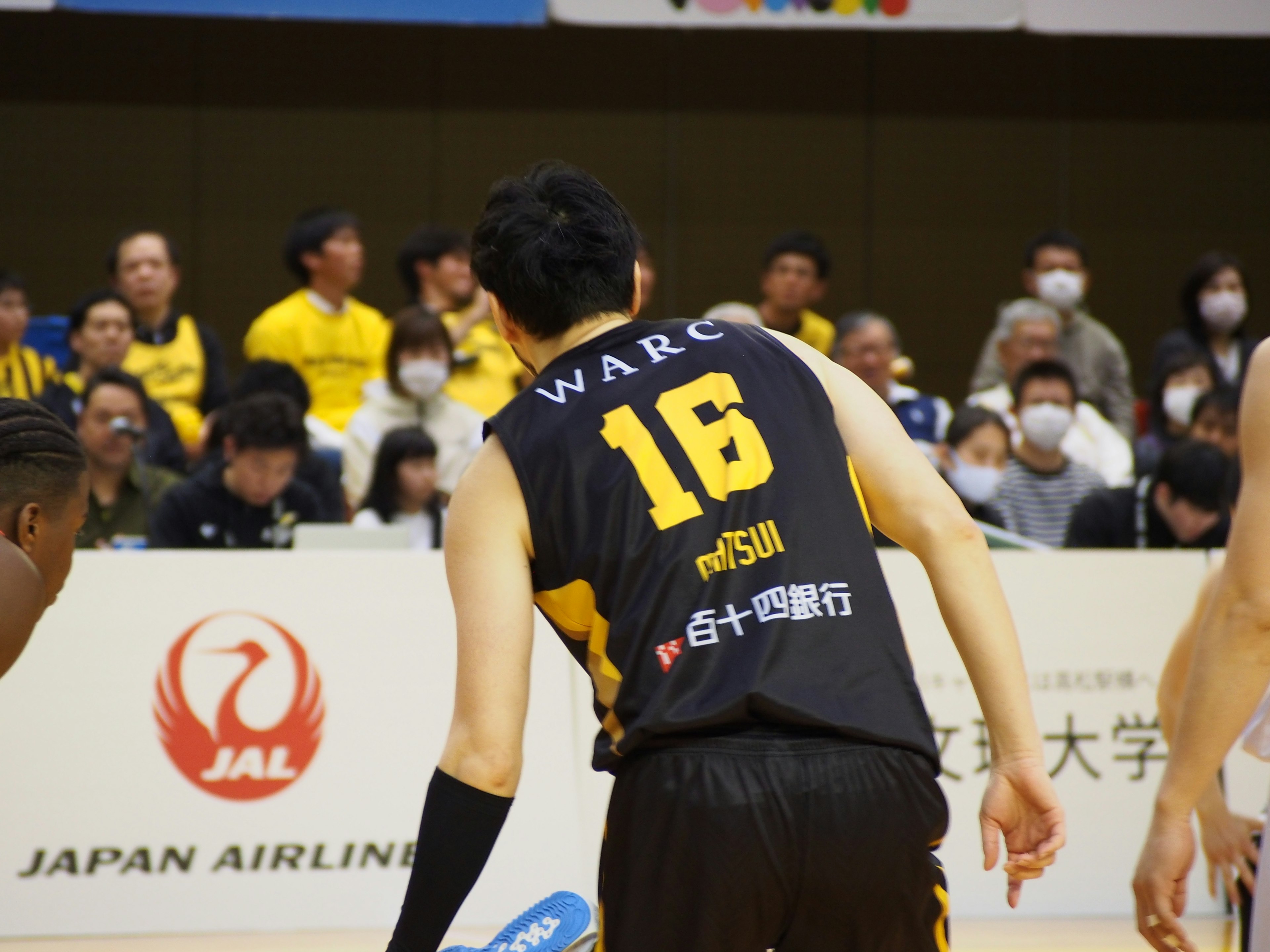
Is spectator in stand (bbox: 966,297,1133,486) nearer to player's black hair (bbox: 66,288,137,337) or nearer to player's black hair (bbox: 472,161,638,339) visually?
player's black hair (bbox: 66,288,137,337)

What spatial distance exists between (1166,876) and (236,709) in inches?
124

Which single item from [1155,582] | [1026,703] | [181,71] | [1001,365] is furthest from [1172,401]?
[181,71]

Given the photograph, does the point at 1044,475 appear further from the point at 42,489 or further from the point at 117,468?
the point at 42,489

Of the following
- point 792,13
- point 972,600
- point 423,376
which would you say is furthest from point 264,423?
point 972,600

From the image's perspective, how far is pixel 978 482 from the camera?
6488 mm

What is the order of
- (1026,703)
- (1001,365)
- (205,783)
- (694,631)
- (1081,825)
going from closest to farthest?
(694,631)
(1026,703)
(205,783)
(1081,825)
(1001,365)

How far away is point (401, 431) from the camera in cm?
589

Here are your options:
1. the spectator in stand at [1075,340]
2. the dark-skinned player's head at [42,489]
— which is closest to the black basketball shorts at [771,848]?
the dark-skinned player's head at [42,489]

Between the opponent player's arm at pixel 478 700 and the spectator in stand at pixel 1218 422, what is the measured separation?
17.1 feet

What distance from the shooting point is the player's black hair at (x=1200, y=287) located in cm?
759

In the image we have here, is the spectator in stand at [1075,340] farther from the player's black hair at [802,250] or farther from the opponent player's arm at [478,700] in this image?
the opponent player's arm at [478,700]

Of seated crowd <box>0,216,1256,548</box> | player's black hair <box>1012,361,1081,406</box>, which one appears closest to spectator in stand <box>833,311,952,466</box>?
seated crowd <box>0,216,1256,548</box>

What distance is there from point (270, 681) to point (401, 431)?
1.65 m

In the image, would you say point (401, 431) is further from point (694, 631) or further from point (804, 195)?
point (804, 195)
